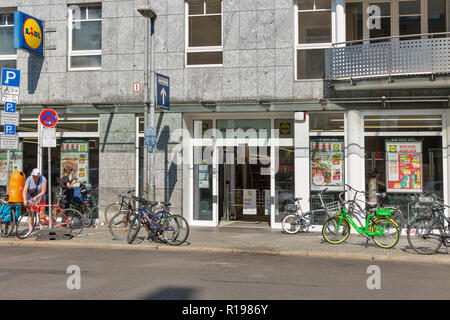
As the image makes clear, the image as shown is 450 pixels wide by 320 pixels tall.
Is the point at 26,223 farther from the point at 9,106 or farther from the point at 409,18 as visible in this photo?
the point at 409,18

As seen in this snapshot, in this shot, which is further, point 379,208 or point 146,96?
point 146,96

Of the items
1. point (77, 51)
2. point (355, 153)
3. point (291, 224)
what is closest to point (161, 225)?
point (291, 224)

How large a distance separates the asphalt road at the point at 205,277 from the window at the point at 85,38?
6.84m

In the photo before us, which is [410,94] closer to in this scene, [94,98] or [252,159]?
[252,159]

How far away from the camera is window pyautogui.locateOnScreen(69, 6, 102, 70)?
46.7ft

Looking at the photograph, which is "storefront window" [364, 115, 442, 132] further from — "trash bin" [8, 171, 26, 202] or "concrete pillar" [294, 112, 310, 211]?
"trash bin" [8, 171, 26, 202]

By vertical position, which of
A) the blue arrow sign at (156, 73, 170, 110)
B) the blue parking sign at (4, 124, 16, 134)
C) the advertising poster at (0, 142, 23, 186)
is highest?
the blue arrow sign at (156, 73, 170, 110)

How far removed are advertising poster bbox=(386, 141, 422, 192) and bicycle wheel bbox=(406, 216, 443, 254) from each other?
3167 millimetres

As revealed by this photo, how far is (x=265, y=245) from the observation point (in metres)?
10.5

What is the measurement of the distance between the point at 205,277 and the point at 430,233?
16.8 ft

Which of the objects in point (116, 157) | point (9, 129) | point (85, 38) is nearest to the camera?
point (9, 129)

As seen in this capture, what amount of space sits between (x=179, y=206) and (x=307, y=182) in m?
3.81

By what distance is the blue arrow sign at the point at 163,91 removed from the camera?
1224cm

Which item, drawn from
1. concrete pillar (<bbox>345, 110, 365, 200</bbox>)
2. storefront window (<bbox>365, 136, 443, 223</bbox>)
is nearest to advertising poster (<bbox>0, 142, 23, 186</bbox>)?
concrete pillar (<bbox>345, 110, 365, 200</bbox>)
